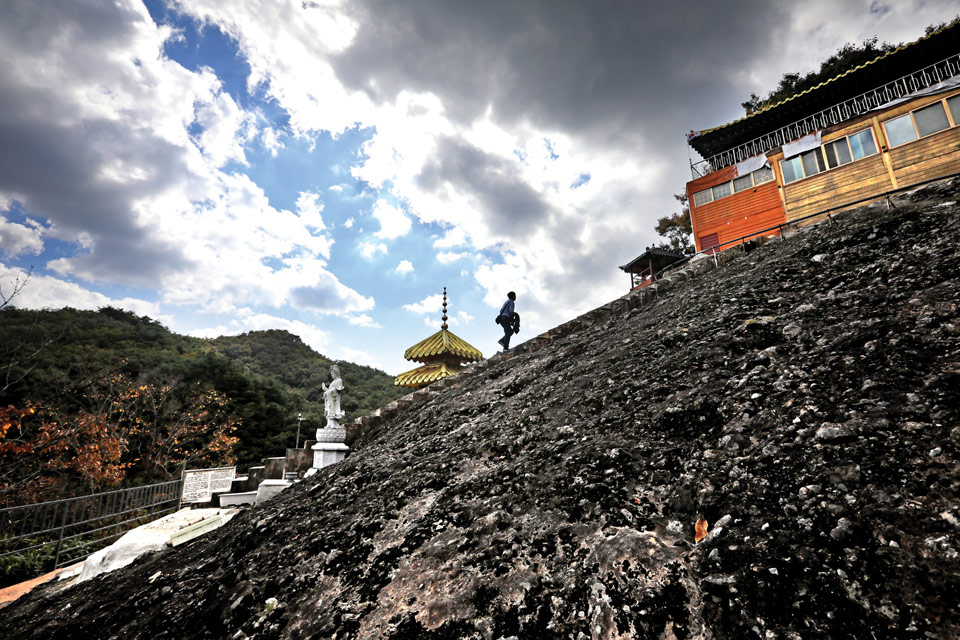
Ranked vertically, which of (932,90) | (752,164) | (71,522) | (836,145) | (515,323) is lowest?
(71,522)

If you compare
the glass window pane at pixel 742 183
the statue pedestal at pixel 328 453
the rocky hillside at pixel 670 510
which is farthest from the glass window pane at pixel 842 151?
the statue pedestal at pixel 328 453

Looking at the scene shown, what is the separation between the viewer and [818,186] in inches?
585

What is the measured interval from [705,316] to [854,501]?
89.2 inches

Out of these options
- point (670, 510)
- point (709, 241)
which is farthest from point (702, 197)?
point (670, 510)

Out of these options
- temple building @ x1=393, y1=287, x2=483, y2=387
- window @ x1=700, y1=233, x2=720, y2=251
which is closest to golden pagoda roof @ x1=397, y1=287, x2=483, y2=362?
temple building @ x1=393, y1=287, x2=483, y2=387

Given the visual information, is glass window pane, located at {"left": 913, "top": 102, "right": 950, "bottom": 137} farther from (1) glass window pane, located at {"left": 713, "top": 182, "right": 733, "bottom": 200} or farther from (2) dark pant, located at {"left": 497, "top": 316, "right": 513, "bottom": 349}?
(2) dark pant, located at {"left": 497, "top": 316, "right": 513, "bottom": 349}

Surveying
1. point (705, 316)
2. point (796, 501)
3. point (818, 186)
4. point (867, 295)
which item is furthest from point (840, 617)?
point (818, 186)

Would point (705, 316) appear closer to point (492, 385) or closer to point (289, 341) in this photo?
point (492, 385)

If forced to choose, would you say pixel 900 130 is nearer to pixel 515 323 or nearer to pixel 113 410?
pixel 515 323

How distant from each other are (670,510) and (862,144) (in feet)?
63.3

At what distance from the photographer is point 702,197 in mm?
18141

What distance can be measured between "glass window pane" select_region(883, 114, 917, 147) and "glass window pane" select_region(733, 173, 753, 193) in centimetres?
413

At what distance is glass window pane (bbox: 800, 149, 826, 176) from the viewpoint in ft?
48.8

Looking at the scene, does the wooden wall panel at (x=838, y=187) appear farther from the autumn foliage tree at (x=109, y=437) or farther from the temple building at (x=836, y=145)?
the autumn foliage tree at (x=109, y=437)
